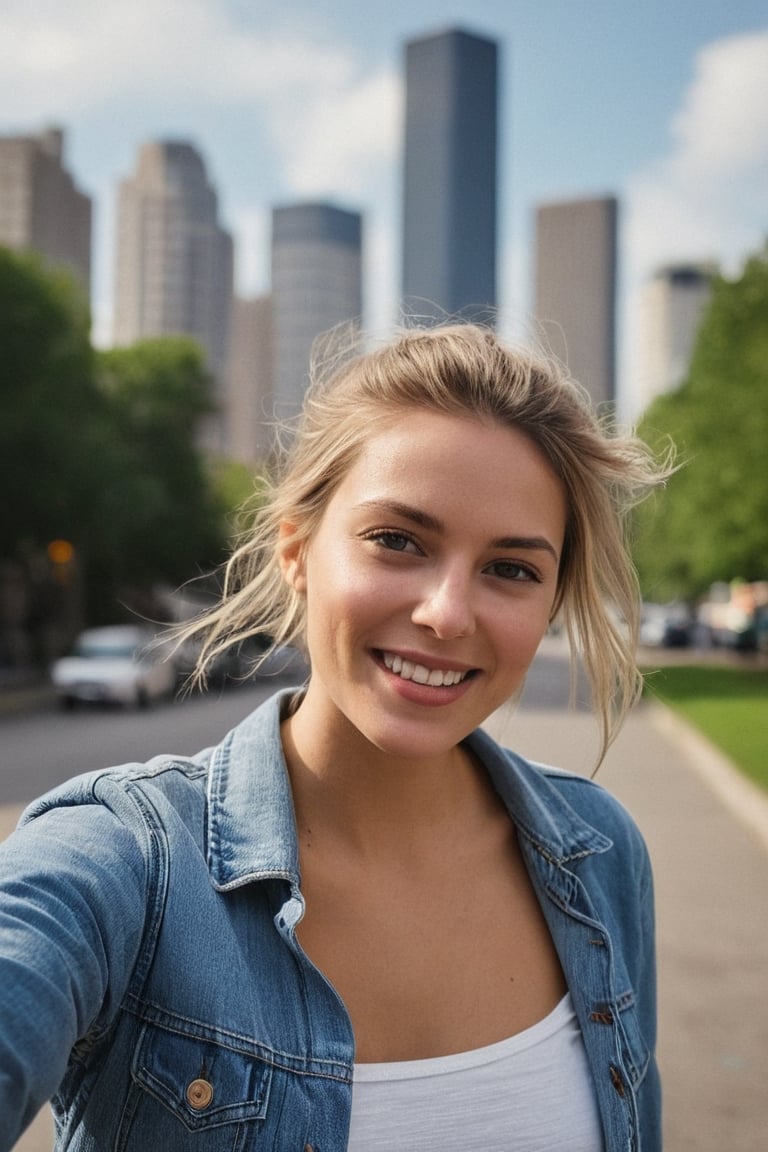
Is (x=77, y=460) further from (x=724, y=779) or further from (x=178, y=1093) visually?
(x=178, y=1093)

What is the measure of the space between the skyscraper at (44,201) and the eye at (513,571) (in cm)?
12997

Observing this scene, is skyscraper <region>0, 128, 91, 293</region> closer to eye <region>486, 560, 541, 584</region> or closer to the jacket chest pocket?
eye <region>486, 560, 541, 584</region>

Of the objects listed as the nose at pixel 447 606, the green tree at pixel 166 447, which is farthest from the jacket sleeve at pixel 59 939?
the green tree at pixel 166 447

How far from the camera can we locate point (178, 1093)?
1.64 metres

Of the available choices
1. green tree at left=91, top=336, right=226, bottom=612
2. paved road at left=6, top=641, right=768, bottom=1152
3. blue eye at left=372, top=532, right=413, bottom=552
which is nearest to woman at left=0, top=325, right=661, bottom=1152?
blue eye at left=372, top=532, right=413, bottom=552

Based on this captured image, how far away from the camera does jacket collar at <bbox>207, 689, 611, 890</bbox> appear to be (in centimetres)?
182

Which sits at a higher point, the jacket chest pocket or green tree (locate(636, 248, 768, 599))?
green tree (locate(636, 248, 768, 599))

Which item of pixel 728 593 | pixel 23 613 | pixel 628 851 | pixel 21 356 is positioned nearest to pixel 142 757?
pixel 628 851

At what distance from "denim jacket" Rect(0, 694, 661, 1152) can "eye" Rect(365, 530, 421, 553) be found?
383 mm

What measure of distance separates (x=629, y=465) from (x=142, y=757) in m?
14.8

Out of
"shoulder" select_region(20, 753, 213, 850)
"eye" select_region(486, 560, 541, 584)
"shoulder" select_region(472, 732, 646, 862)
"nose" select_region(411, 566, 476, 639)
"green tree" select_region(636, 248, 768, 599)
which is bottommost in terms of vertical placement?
"shoulder" select_region(472, 732, 646, 862)

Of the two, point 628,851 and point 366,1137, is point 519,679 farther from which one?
point 366,1137

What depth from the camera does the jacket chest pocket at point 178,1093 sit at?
5.35ft

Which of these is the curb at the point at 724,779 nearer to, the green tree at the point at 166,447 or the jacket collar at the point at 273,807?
the jacket collar at the point at 273,807
